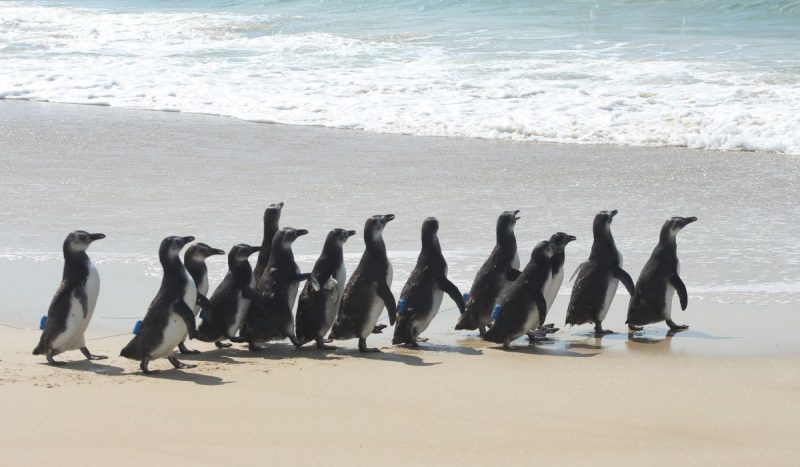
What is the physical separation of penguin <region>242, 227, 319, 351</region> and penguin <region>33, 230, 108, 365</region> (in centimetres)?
84

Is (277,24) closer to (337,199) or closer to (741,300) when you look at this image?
(337,199)

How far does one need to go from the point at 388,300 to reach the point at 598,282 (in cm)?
128

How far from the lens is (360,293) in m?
6.78

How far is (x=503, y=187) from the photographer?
37.2ft

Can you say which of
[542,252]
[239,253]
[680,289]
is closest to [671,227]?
[680,289]

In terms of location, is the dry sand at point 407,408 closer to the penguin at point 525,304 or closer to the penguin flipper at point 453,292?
the penguin at point 525,304

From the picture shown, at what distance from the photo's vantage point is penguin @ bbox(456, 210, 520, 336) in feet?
22.9

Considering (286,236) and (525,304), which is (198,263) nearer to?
(286,236)

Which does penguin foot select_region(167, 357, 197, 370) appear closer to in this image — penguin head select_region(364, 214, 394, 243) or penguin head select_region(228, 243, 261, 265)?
penguin head select_region(228, 243, 261, 265)

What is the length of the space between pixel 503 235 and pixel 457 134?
786 centimetres

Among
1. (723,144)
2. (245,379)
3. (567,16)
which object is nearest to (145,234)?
(245,379)

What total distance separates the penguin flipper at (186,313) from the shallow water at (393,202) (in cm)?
102

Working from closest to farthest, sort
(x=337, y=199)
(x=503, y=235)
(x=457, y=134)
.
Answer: (x=503, y=235) → (x=337, y=199) → (x=457, y=134)

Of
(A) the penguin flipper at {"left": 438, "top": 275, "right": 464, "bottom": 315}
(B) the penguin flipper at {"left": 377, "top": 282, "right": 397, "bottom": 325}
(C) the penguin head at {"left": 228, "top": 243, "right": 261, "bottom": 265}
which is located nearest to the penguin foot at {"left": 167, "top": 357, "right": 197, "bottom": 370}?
(C) the penguin head at {"left": 228, "top": 243, "right": 261, "bottom": 265}
